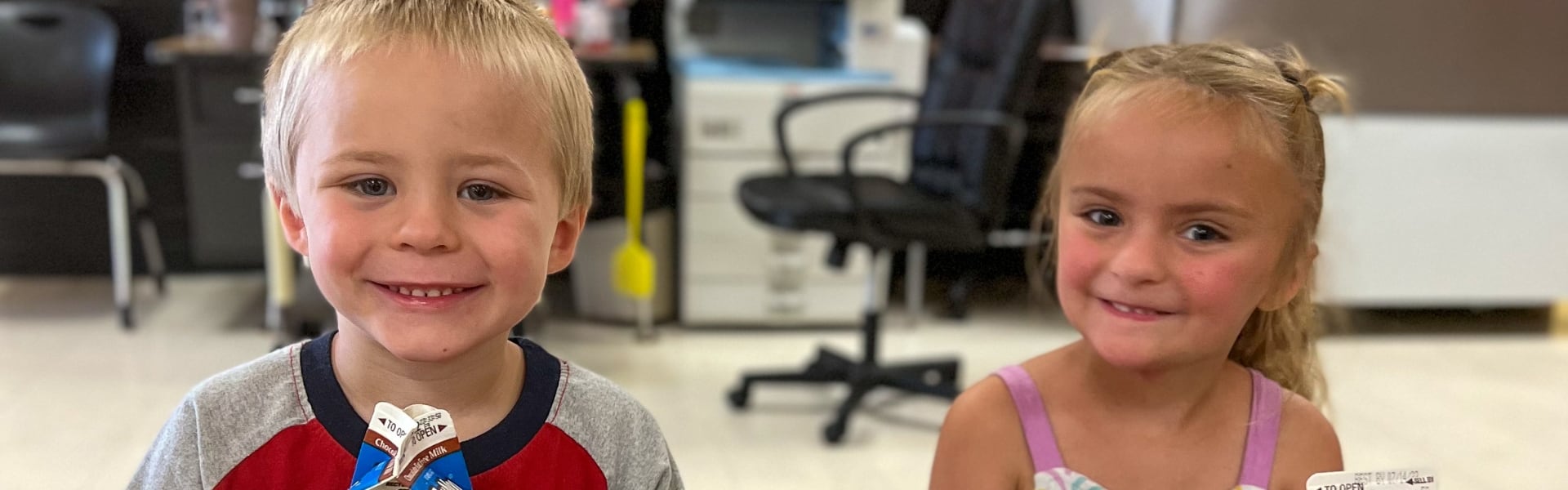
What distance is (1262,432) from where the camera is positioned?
1039 mm

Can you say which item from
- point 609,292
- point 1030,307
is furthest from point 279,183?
point 1030,307

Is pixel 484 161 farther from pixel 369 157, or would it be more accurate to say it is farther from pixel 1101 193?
pixel 1101 193

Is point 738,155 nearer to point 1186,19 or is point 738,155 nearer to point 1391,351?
point 1186,19

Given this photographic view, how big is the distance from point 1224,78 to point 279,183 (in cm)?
70

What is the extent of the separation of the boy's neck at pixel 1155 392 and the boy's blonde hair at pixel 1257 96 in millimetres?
102

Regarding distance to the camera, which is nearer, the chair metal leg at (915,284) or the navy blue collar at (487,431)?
the navy blue collar at (487,431)

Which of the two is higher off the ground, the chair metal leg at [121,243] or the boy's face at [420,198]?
the boy's face at [420,198]

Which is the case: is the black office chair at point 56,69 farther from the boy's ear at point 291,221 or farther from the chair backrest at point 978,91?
the boy's ear at point 291,221

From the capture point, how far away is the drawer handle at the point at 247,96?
2.91 metres

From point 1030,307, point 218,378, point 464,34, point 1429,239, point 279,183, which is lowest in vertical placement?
point 1030,307

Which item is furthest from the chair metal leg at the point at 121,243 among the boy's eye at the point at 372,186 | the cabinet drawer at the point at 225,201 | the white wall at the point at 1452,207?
the white wall at the point at 1452,207

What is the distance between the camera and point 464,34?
839 mm

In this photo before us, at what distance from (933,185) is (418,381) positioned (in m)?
1.89

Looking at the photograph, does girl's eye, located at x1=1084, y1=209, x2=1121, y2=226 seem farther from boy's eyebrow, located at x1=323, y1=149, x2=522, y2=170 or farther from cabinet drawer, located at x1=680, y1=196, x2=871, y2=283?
cabinet drawer, located at x1=680, y1=196, x2=871, y2=283
